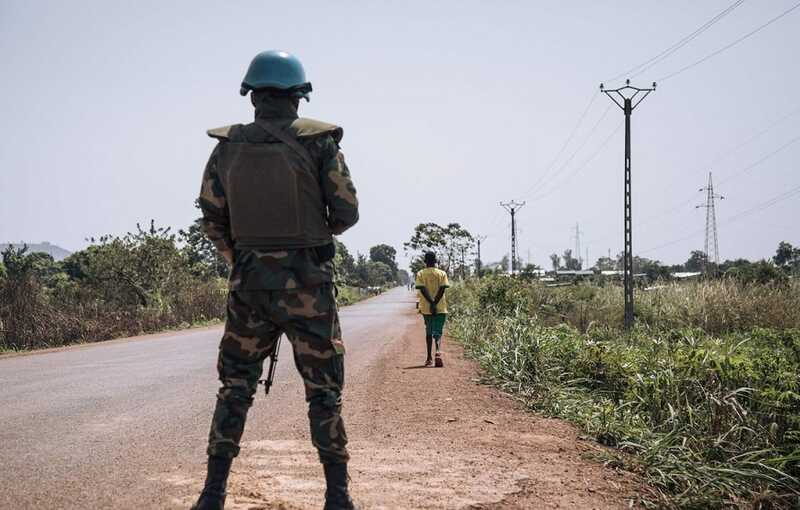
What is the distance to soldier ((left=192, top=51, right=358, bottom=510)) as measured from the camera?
323 cm

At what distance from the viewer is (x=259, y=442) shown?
525 cm

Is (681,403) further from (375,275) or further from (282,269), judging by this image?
(375,275)

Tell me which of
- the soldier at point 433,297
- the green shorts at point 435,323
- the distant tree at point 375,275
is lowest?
the green shorts at point 435,323

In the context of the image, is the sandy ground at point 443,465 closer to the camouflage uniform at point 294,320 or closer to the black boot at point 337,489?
the black boot at point 337,489

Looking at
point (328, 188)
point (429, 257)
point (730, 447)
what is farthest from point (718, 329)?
point (328, 188)

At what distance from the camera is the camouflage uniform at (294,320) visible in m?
3.23

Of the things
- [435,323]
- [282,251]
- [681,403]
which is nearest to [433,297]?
[435,323]

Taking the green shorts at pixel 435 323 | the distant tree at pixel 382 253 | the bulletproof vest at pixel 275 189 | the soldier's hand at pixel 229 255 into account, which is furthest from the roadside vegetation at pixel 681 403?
the distant tree at pixel 382 253

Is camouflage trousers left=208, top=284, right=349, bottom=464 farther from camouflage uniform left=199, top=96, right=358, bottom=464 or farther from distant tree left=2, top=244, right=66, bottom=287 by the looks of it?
distant tree left=2, top=244, right=66, bottom=287

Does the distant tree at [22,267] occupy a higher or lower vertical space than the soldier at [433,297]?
higher

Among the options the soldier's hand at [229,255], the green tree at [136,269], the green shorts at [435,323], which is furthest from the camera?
the green tree at [136,269]

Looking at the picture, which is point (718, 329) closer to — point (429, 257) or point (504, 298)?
point (504, 298)

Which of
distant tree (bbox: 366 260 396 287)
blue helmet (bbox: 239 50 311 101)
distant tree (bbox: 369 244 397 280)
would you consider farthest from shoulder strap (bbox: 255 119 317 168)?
distant tree (bbox: 369 244 397 280)

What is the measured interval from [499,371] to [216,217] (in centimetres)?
637
